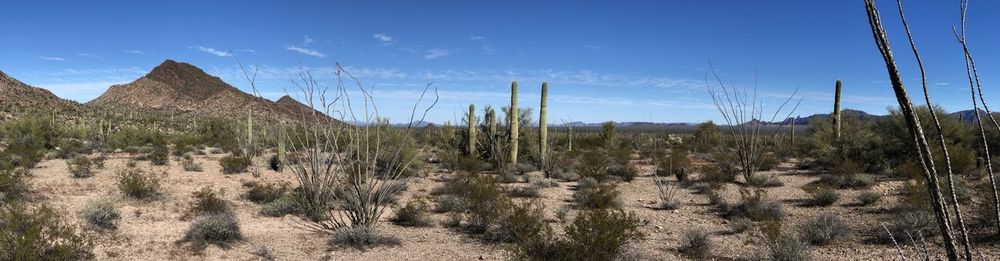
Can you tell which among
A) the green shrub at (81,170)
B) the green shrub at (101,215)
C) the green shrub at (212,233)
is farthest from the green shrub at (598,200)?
the green shrub at (81,170)

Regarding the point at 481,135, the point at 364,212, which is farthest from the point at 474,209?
the point at 481,135

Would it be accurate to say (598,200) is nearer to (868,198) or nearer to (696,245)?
(696,245)

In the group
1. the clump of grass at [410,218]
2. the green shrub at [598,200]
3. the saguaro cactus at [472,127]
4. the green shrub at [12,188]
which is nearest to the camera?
the clump of grass at [410,218]

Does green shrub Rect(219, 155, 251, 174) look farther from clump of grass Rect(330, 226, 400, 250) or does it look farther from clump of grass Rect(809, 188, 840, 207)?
clump of grass Rect(809, 188, 840, 207)

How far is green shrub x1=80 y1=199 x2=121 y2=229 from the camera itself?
893cm

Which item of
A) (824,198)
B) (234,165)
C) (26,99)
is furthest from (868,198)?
(26,99)

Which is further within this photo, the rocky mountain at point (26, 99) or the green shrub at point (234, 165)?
the rocky mountain at point (26, 99)

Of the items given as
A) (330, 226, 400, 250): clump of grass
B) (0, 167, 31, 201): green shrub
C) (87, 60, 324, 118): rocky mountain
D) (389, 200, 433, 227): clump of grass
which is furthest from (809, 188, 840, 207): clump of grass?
(87, 60, 324, 118): rocky mountain

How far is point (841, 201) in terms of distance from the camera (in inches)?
444

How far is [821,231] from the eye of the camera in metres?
8.20

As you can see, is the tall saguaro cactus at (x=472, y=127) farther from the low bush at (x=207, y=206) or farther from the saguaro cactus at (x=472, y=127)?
the low bush at (x=207, y=206)

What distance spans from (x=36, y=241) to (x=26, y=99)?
62639 millimetres

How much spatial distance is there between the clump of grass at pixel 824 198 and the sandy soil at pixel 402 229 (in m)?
0.16

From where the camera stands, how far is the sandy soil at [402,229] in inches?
306
